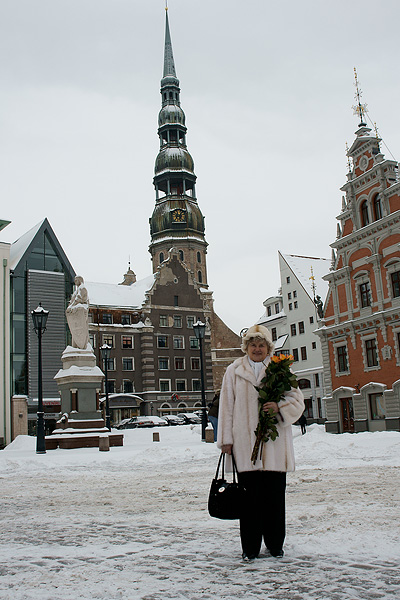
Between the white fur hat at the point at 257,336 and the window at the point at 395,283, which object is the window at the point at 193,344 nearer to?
the window at the point at 395,283

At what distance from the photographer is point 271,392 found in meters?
5.12

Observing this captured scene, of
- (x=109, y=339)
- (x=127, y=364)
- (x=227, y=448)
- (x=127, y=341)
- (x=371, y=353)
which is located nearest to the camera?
(x=227, y=448)

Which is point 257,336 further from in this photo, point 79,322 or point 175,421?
point 175,421

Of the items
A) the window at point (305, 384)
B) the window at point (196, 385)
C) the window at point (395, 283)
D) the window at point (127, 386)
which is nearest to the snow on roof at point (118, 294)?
the window at point (127, 386)

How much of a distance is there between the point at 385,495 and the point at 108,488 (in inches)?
193

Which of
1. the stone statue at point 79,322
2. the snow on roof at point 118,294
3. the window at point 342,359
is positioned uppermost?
the snow on roof at point 118,294

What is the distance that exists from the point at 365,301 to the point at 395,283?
8.53ft

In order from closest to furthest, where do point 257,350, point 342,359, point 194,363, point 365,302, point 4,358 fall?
point 257,350 → point 365,302 → point 4,358 → point 342,359 → point 194,363

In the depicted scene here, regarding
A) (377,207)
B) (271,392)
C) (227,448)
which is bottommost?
(227,448)

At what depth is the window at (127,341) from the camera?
61.0 meters

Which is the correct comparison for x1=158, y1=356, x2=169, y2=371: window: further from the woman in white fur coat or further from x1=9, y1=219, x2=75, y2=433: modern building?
the woman in white fur coat

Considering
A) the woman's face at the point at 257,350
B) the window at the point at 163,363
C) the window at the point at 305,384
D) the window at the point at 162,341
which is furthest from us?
the window at the point at 162,341

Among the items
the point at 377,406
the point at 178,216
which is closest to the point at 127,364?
the point at 178,216

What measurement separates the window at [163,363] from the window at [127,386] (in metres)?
3.52
